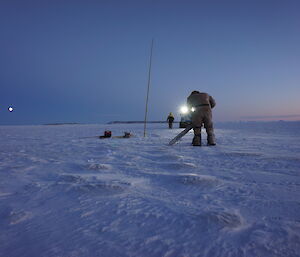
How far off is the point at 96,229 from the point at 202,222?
74 cm

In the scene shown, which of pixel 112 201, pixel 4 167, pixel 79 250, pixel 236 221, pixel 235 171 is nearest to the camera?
pixel 79 250

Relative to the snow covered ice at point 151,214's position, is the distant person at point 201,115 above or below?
above

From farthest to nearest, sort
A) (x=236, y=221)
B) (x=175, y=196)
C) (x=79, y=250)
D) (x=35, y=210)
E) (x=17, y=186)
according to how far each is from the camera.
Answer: (x=17, y=186) → (x=175, y=196) → (x=35, y=210) → (x=236, y=221) → (x=79, y=250)

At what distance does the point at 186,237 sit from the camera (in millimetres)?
A: 1221

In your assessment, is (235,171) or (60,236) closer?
(60,236)

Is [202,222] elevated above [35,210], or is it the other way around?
[202,222]

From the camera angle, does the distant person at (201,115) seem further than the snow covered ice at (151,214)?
Yes

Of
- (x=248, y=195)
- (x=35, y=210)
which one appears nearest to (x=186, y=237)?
(x=248, y=195)

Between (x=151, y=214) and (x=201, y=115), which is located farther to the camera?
(x=201, y=115)

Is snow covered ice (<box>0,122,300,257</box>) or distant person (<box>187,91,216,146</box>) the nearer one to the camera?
snow covered ice (<box>0,122,300,257</box>)

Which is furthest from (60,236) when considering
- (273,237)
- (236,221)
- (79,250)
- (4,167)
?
(4,167)

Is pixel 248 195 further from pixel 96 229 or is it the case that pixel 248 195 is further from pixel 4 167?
pixel 4 167

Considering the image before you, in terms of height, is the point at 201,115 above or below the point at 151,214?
above

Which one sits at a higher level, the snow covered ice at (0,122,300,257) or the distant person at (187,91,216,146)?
the distant person at (187,91,216,146)
